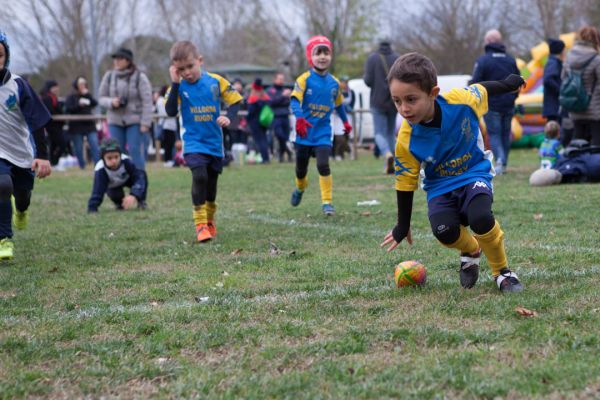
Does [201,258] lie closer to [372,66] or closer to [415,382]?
[415,382]

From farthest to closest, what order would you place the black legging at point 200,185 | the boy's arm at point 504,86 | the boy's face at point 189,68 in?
the black legging at point 200,185, the boy's face at point 189,68, the boy's arm at point 504,86

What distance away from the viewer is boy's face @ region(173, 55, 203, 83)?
7.55m

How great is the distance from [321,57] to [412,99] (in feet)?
16.1

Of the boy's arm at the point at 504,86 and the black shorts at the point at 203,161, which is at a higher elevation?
the boy's arm at the point at 504,86

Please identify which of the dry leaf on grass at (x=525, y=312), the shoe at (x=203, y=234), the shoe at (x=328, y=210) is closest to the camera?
the dry leaf on grass at (x=525, y=312)

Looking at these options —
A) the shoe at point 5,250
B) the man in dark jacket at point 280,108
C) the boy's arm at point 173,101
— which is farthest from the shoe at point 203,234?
the man in dark jacket at point 280,108

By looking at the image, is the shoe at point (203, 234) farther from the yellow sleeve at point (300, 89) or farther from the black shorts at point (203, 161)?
the yellow sleeve at point (300, 89)

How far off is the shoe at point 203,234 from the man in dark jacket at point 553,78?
8177 millimetres

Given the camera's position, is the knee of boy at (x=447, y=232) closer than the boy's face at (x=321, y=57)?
Yes

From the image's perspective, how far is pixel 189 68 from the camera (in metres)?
7.61

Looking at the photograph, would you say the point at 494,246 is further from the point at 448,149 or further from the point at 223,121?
the point at 223,121

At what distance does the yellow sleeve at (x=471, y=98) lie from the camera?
4.79 meters

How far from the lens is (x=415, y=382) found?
3.13m

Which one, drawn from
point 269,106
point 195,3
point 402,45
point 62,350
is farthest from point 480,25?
point 62,350
